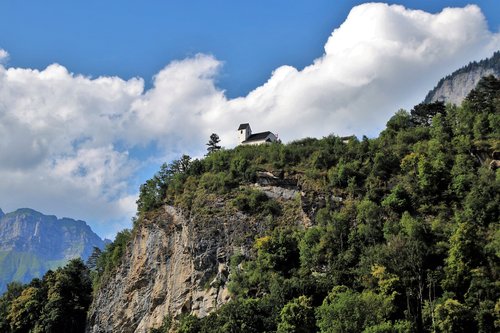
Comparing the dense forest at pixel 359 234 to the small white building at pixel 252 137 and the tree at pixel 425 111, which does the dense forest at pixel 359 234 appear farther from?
the small white building at pixel 252 137

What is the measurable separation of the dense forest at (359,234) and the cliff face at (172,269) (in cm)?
252

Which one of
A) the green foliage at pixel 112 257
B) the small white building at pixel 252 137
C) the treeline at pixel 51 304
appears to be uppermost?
the small white building at pixel 252 137

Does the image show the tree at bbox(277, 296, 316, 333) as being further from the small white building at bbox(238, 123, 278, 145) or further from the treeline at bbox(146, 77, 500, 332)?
the small white building at bbox(238, 123, 278, 145)

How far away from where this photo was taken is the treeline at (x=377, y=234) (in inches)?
2197

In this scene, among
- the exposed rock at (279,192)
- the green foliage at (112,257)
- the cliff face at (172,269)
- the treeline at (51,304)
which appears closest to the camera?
the cliff face at (172,269)

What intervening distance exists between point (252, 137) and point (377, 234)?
46.6 m

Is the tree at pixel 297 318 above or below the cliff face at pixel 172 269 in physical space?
below

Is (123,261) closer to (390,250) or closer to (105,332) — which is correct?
(105,332)

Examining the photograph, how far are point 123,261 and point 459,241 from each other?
5404 centimetres

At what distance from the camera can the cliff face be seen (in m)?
76.3

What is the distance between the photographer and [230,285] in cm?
6994

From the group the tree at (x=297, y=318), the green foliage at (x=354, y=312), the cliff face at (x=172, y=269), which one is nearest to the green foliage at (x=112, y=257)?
the cliff face at (x=172, y=269)

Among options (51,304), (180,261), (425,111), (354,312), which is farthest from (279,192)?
(51,304)

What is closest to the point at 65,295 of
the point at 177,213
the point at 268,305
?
the point at 177,213
